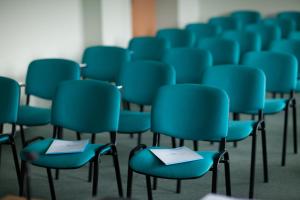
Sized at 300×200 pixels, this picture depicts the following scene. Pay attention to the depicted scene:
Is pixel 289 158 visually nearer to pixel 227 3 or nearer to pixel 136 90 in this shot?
pixel 136 90

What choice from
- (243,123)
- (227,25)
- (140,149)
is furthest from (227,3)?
(140,149)

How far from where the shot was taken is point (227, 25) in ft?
29.3

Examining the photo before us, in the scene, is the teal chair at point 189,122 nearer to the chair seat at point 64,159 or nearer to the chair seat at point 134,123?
the chair seat at point 64,159

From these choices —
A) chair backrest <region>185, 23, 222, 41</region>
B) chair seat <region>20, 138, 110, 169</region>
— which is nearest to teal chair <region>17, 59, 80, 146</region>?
chair seat <region>20, 138, 110, 169</region>

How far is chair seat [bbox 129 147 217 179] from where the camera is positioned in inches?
120

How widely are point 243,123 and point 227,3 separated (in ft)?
20.9

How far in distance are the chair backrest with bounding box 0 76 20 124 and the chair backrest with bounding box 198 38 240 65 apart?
2859mm

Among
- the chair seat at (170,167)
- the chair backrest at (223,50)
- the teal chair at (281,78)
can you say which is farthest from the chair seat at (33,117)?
the chair backrest at (223,50)

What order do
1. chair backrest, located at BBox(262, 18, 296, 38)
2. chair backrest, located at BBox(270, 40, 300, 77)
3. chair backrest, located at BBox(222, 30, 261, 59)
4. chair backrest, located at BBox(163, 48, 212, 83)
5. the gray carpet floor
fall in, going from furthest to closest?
1. chair backrest, located at BBox(262, 18, 296, 38)
2. chair backrest, located at BBox(222, 30, 261, 59)
3. chair backrest, located at BBox(270, 40, 300, 77)
4. chair backrest, located at BBox(163, 48, 212, 83)
5. the gray carpet floor

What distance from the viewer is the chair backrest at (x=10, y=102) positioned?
3.84m

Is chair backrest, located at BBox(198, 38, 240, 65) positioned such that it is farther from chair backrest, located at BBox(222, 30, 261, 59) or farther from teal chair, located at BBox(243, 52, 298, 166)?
teal chair, located at BBox(243, 52, 298, 166)

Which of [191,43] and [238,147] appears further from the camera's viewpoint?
[191,43]

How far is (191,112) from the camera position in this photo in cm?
344

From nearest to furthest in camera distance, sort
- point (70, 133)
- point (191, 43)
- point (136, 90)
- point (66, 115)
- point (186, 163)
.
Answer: point (186, 163) < point (66, 115) < point (136, 90) < point (70, 133) < point (191, 43)
